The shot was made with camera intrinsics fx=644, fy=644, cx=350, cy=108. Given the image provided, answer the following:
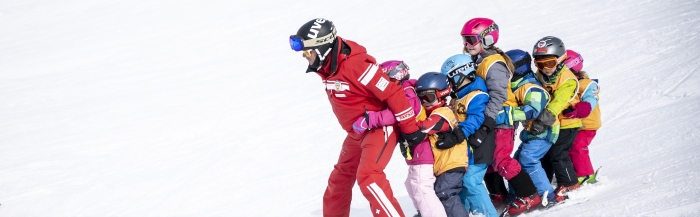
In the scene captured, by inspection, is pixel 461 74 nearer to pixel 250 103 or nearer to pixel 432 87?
pixel 432 87

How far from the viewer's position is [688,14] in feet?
47.5

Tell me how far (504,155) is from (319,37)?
2.08m

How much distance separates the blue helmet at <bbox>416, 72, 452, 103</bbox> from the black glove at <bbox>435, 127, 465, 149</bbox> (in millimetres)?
345

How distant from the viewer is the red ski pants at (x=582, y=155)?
6.59 metres

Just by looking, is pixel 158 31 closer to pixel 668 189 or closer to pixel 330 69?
pixel 330 69

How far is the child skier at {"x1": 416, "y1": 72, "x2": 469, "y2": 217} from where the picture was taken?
18.2 ft

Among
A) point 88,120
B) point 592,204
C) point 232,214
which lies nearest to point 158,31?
point 88,120

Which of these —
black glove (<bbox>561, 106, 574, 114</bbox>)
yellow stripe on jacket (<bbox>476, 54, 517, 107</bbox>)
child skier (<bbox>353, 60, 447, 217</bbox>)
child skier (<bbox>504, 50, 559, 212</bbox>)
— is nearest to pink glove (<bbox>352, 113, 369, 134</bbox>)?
child skier (<bbox>353, 60, 447, 217</bbox>)

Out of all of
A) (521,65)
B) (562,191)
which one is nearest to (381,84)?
(521,65)

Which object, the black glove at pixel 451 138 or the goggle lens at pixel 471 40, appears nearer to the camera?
the black glove at pixel 451 138

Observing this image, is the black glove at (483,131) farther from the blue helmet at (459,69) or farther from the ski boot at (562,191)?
the ski boot at (562,191)

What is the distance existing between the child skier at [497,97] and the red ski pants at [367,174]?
2.70 ft

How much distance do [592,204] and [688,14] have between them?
1067cm

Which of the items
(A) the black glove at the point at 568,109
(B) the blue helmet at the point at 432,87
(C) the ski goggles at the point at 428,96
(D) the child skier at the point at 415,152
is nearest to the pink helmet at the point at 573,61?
(A) the black glove at the point at 568,109
